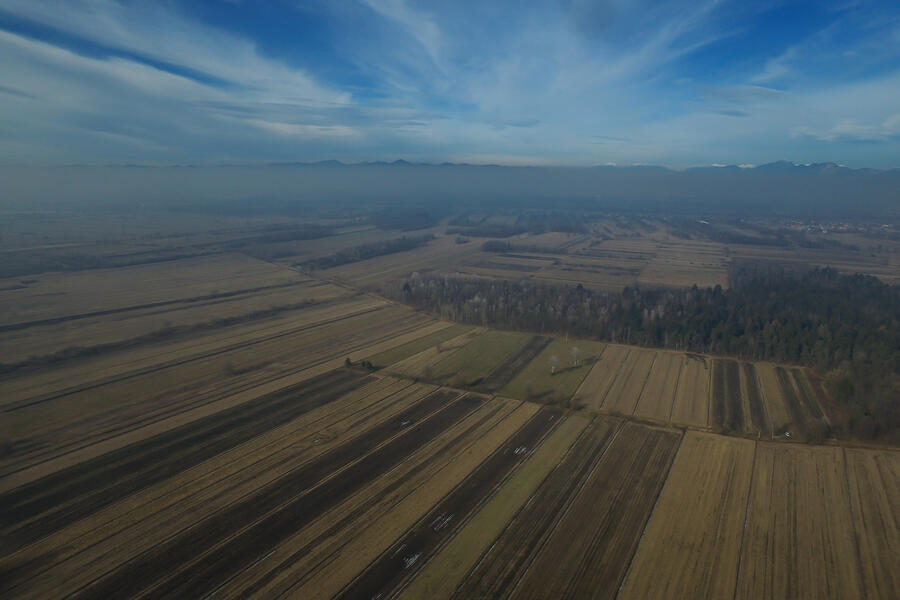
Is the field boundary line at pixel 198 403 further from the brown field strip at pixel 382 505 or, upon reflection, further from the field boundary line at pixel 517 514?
the field boundary line at pixel 517 514

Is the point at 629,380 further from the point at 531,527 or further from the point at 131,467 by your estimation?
the point at 131,467

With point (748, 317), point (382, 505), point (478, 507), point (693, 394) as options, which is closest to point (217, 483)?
point (382, 505)

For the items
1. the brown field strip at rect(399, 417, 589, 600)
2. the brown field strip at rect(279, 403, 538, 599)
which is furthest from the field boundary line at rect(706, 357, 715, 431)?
the brown field strip at rect(279, 403, 538, 599)

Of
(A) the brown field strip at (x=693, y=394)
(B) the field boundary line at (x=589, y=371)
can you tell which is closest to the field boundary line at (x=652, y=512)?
(A) the brown field strip at (x=693, y=394)

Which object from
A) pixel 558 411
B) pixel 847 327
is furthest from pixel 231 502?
pixel 847 327

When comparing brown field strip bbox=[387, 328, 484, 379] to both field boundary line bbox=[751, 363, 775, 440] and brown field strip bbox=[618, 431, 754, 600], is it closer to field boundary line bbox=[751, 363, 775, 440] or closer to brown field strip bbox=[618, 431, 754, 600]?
brown field strip bbox=[618, 431, 754, 600]

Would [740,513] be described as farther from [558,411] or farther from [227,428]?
[227,428]
